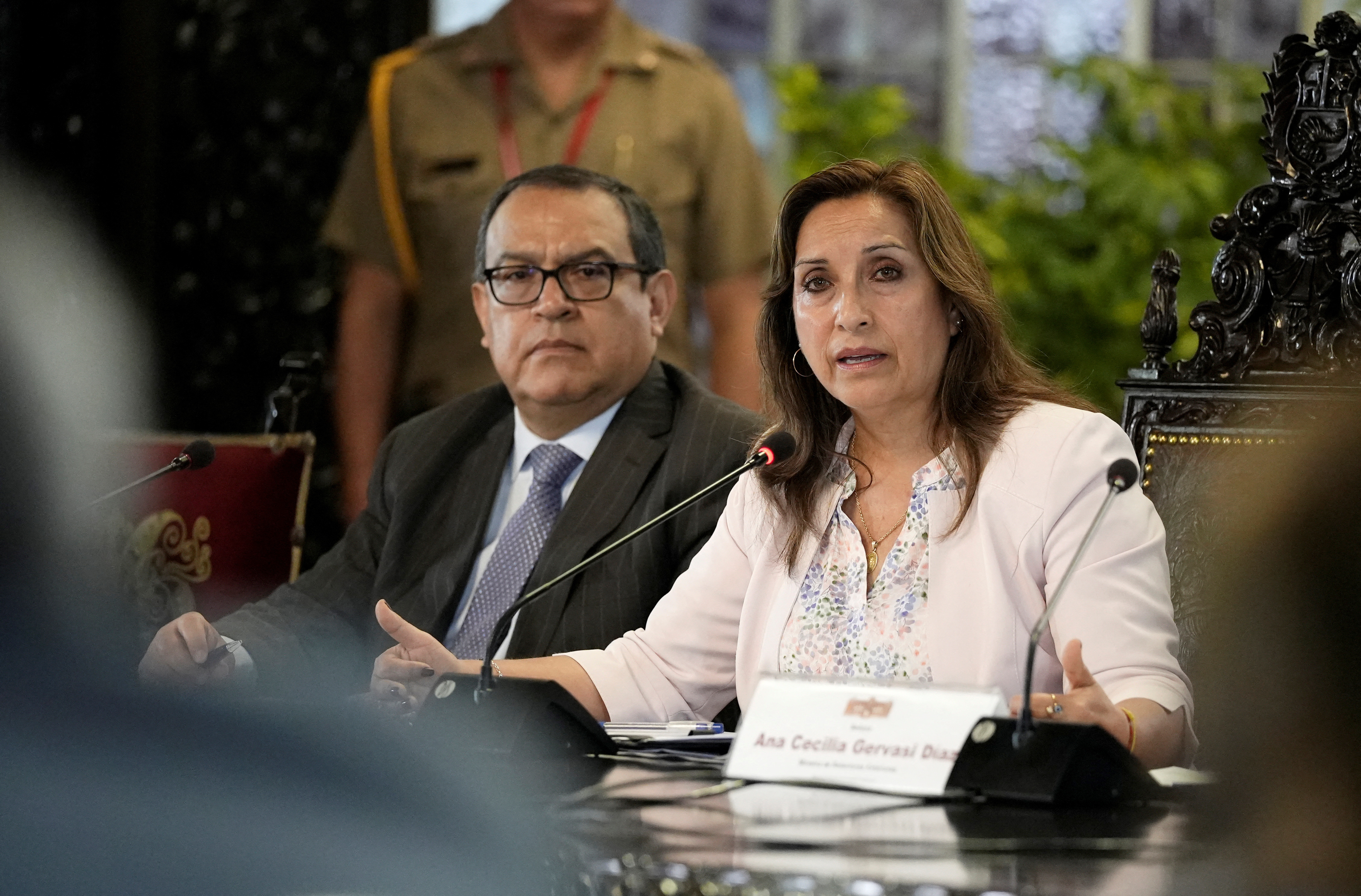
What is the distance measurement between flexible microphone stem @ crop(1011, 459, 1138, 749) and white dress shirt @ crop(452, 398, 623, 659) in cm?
102

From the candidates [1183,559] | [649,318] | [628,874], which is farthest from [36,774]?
[649,318]

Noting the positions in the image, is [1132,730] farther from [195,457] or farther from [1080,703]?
[195,457]

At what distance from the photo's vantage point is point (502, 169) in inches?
132

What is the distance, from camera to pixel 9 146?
343cm

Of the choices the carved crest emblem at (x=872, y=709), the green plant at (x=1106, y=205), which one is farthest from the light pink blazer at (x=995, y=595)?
the green plant at (x=1106, y=205)

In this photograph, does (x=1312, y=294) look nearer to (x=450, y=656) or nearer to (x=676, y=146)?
(x=450, y=656)

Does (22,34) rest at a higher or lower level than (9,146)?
higher

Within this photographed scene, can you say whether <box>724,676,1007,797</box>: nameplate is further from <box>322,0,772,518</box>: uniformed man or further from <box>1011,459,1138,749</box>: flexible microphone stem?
<box>322,0,772,518</box>: uniformed man

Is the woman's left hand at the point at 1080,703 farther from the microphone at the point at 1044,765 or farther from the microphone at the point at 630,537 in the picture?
the microphone at the point at 630,537

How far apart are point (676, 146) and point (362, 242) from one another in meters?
0.68

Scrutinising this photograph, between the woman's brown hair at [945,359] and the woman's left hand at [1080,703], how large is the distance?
449 millimetres

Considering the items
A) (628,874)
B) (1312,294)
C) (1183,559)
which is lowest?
(628,874)

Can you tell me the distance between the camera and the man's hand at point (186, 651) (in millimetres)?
2141

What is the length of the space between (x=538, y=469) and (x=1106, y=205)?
4.00m
